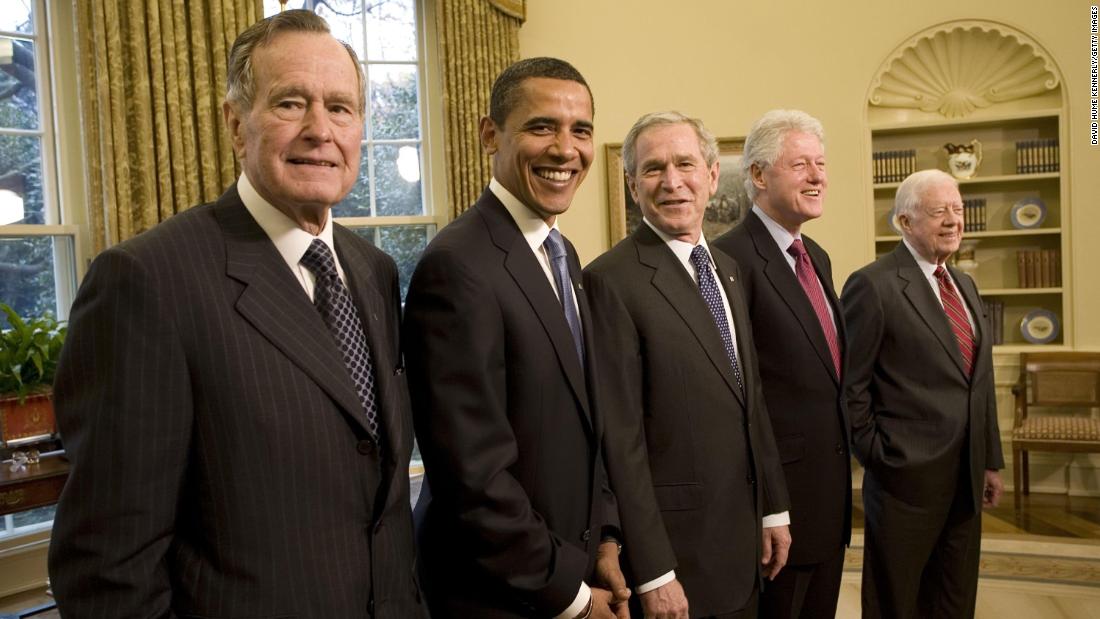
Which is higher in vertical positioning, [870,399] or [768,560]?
[870,399]

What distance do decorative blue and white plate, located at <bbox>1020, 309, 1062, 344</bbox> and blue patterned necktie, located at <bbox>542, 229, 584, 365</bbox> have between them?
5.41 m

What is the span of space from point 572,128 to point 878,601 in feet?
6.66

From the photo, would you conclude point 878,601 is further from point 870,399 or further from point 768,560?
point 768,560

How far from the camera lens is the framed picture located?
6.07m

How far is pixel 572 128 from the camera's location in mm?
1660

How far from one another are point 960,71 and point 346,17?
4.30 meters

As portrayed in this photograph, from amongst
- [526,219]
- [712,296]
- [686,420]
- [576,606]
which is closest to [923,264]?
[712,296]

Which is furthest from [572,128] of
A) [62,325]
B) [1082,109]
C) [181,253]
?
[1082,109]

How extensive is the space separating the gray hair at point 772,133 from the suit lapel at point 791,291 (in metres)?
0.21

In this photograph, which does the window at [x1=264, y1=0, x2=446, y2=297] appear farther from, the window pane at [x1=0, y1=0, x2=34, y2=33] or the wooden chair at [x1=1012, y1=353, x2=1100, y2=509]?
the wooden chair at [x1=1012, y1=353, x2=1100, y2=509]

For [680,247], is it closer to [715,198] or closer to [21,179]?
[21,179]

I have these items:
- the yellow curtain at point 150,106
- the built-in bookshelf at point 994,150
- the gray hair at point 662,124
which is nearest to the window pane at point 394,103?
the yellow curtain at point 150,106

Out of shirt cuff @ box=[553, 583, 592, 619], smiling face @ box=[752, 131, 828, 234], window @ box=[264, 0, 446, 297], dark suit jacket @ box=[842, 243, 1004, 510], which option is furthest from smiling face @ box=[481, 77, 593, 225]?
window @ box=[264, 0, 446, 297]

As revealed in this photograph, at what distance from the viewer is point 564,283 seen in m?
1.70
